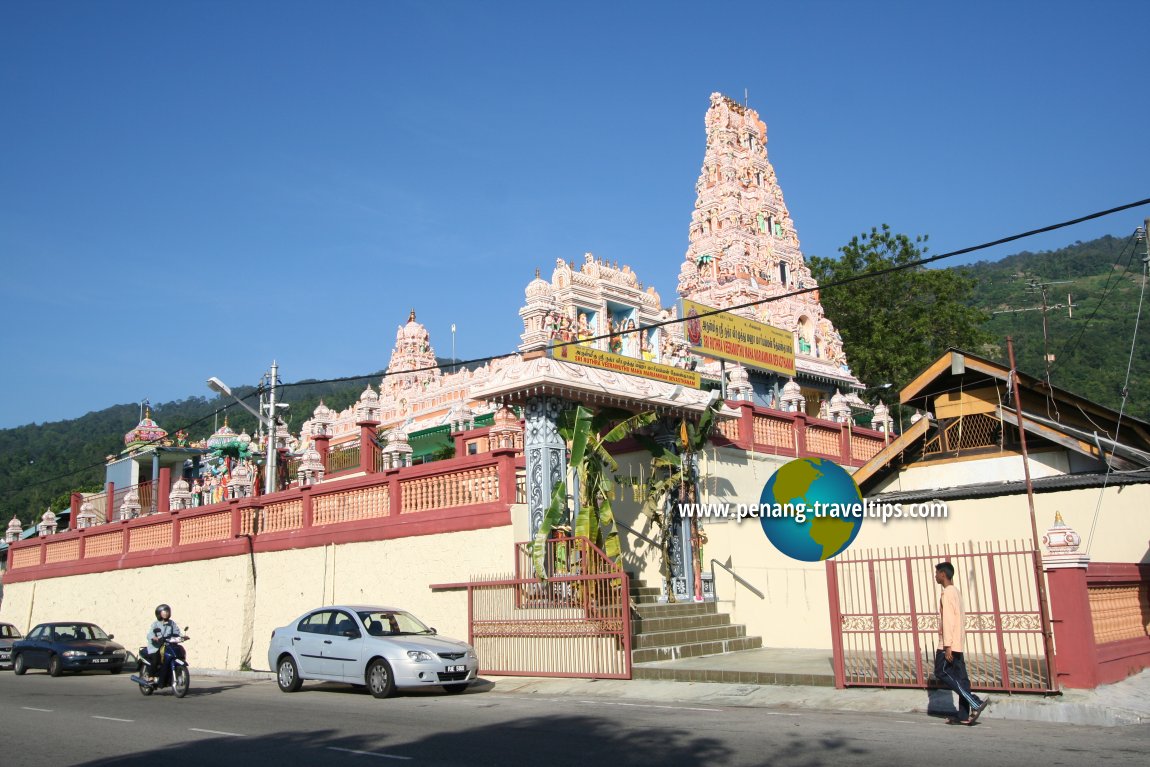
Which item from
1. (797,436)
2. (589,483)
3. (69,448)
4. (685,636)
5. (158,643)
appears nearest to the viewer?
(158,643)

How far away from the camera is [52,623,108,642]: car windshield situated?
2128cm

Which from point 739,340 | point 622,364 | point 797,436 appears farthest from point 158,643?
point 739,340

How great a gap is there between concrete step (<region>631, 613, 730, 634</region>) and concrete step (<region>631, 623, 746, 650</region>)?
0.36 ft

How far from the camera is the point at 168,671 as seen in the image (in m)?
15.1

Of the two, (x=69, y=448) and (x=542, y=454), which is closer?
(x=542, y=454)

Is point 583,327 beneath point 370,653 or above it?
above

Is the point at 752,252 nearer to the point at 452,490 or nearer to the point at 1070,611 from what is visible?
the point at 452,490

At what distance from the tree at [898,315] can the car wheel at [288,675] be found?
102ft

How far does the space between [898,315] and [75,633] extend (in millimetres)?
33036

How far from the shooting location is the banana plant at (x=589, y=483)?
15.5 metres

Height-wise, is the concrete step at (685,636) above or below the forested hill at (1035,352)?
below

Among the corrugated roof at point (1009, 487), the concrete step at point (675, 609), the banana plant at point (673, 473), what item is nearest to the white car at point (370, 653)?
the concrete step at point (675, 609)

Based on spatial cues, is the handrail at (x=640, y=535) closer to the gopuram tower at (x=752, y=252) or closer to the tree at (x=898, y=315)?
the gopuram tower at (x=752, y=252)

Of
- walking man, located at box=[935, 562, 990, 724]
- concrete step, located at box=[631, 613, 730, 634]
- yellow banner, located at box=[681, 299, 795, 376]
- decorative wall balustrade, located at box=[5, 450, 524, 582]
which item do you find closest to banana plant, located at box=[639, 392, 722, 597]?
concrete step, located at box=[631, 613, 730, 634]
